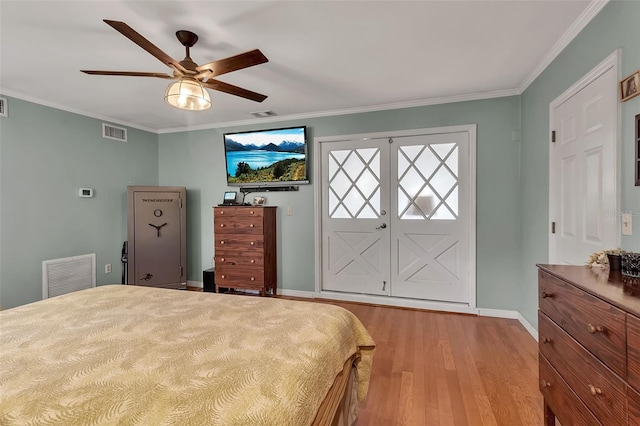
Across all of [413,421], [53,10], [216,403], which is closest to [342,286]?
[413,421]

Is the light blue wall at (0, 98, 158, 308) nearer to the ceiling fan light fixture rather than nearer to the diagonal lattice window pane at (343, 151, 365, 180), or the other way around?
the ceiling fan light fixture

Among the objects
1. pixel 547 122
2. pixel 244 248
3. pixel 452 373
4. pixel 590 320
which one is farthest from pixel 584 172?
pixel 244 248

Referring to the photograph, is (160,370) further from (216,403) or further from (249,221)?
(249,221)

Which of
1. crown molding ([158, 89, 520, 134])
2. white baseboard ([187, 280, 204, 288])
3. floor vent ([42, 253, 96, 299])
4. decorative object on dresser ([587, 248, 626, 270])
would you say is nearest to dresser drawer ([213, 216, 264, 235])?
white baseboard ([187, 280, 204, 288])

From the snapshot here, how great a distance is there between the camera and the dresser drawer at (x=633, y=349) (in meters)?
0.85

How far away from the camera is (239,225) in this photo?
3830 millimetres

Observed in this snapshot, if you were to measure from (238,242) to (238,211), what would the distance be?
1.36 feet

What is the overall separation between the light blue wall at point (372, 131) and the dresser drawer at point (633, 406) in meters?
2.56

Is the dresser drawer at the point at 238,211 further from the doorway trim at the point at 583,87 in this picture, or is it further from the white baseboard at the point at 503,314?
the doorway trim at the point at 583,87

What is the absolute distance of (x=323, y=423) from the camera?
1033mm

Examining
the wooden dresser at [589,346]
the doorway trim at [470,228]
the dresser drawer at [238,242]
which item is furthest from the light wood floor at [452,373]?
the dresser drawer at [238,242]

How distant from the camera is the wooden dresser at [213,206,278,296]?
378 centimetres

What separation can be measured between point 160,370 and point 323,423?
0.61 metres

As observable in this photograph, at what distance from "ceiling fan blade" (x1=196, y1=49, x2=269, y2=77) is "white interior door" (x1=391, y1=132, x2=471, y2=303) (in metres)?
2.25
